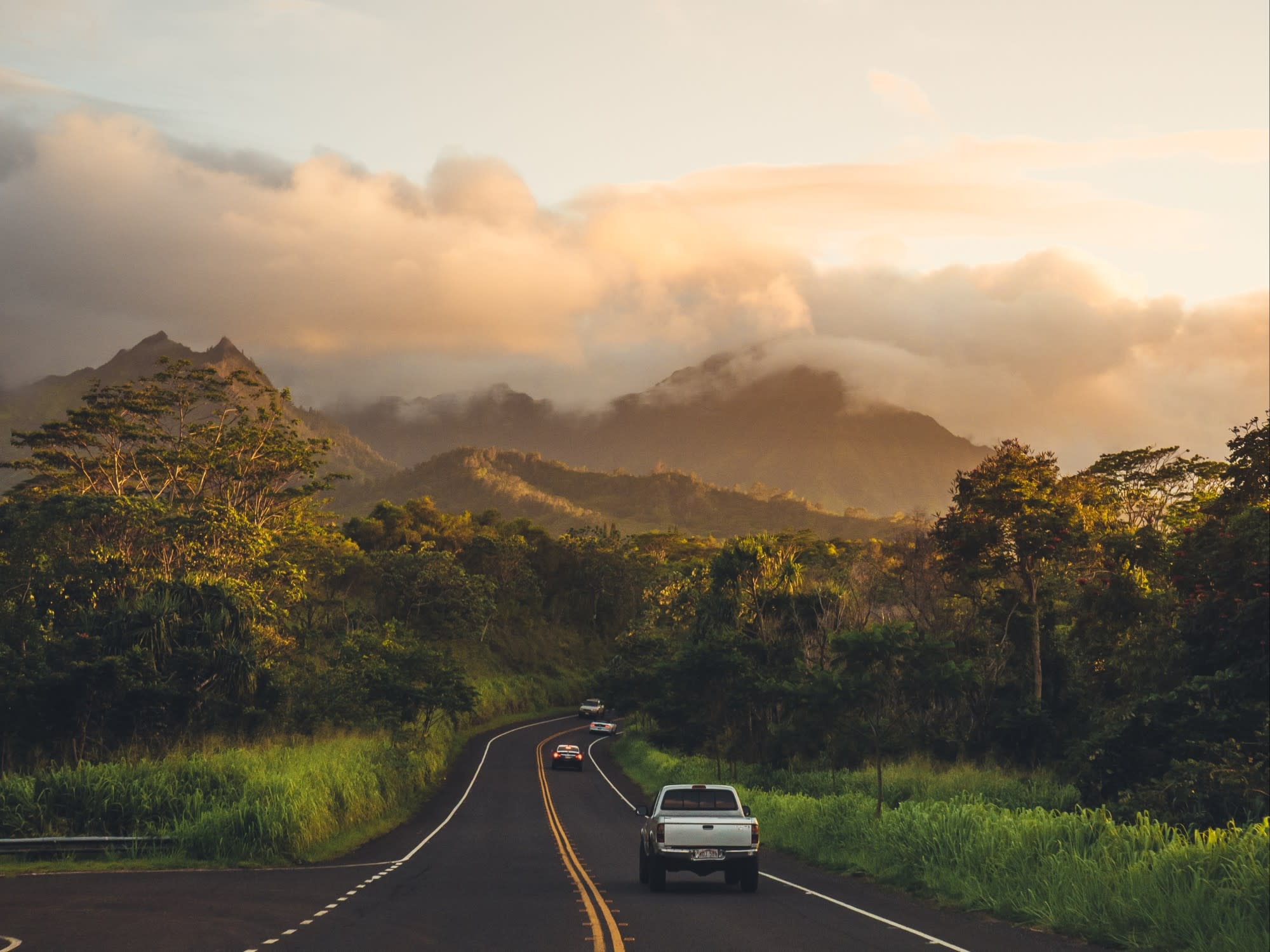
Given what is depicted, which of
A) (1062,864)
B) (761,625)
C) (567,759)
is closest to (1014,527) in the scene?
(761,625)

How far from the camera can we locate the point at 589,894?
65.0 ft

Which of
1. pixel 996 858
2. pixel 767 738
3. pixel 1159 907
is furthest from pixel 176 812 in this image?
pixel 767 738

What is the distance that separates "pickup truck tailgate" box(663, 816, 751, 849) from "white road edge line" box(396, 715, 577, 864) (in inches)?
372

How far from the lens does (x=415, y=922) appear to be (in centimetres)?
1580

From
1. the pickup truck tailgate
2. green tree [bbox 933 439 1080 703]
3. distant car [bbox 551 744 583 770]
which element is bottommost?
distant car [bbox 551 744 583 770]

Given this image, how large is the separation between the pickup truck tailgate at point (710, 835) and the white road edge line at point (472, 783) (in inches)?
372

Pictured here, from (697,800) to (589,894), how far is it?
3.63m

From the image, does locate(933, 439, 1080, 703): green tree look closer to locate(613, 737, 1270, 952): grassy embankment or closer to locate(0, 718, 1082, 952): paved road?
locate(613, 737, 1270, 952): grassy embankment

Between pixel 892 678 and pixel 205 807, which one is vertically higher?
pixel 892 678

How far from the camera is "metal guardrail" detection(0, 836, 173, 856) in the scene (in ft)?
80.3

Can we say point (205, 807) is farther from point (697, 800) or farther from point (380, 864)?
point (697, 800)

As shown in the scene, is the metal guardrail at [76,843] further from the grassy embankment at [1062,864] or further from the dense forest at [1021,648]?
the dense forest at [1021,648]

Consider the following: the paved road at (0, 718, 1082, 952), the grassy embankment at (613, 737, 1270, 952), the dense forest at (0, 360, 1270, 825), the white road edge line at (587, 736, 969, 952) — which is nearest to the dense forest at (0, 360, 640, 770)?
the dense forest at (0, 360, 1270, 825)

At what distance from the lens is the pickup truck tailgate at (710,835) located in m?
20.3
